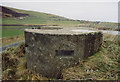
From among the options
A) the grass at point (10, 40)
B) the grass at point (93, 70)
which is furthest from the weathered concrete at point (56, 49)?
the grass at point (10, 40)

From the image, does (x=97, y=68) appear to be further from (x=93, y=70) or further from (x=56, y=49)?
(x=56, y=49)

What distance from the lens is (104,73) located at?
141 inches

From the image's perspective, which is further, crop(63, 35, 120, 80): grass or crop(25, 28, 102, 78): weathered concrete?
crop(25, 28, 102, 78): weathered concrete

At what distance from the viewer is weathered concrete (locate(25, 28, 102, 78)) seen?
148 inches

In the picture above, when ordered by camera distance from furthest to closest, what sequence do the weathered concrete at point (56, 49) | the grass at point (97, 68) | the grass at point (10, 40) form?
the grass at point (10, 40) < the weathered concrete at point (56, 49) < the grass at point (97, 68)

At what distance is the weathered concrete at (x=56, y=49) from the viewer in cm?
→ 377

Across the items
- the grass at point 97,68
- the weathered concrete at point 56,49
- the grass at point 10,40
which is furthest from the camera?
the grass at point 10,40

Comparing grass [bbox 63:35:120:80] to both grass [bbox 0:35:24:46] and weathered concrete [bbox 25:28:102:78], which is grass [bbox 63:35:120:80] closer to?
weathered concrete [bbox 25:28:102:78]

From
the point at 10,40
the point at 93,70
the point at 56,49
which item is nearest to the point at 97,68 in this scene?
the point at 93,70

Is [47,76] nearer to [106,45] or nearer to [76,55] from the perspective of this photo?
[76,55]

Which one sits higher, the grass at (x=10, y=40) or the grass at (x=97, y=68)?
the grass at (x=97, y=68)

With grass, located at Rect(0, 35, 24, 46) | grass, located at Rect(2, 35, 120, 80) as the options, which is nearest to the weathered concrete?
grass, located at Rect(2, 35, 120, 80)

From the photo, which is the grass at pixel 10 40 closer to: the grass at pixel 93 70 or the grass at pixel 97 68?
the grass at pixel 93 70

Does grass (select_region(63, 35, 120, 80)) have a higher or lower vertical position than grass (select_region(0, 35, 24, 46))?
higher
